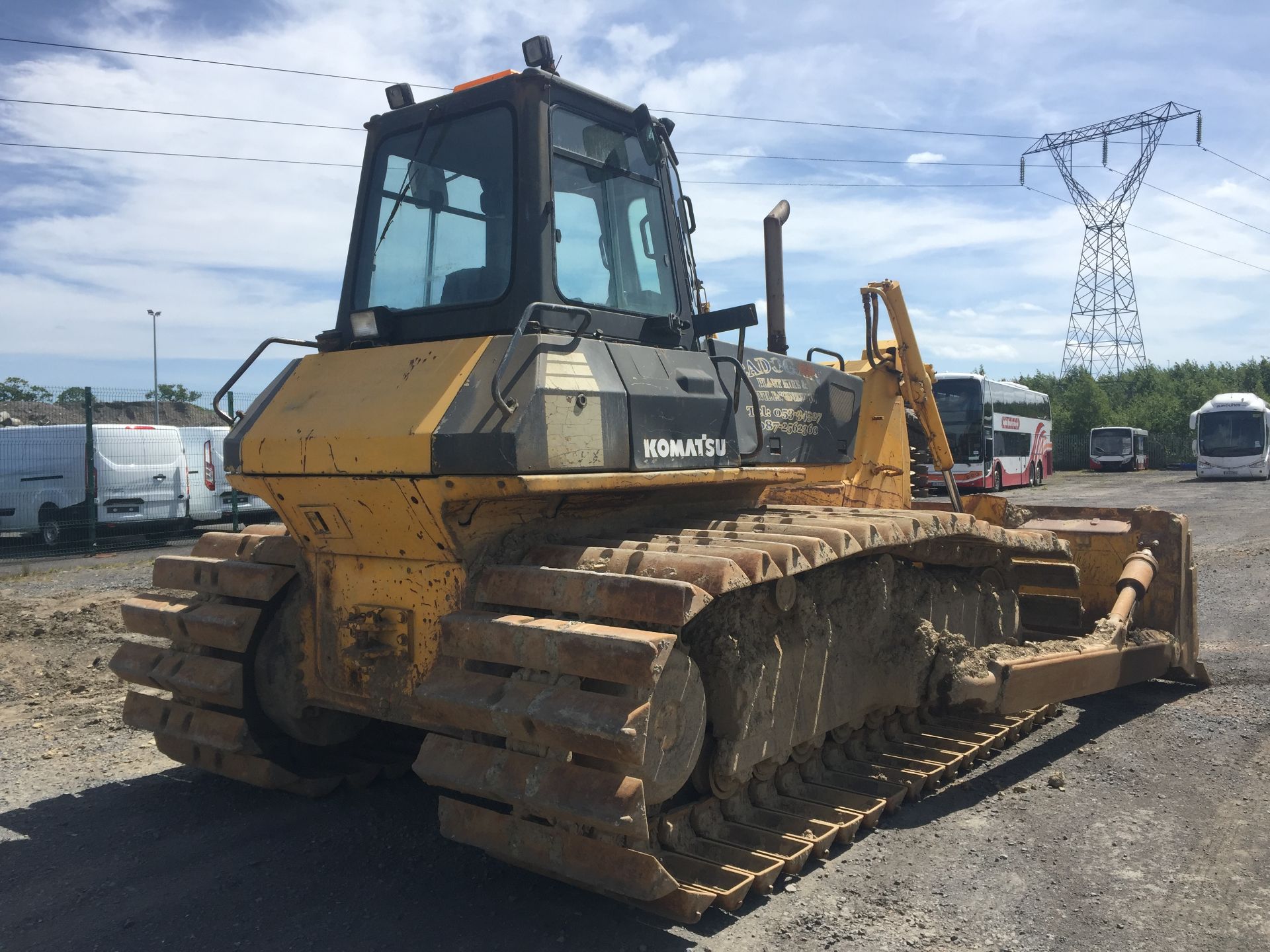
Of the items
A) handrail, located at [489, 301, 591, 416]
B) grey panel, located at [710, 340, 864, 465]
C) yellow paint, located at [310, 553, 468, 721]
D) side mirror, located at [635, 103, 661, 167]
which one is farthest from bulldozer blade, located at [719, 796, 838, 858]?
side mirror, located at [635, 103, 661, 167]

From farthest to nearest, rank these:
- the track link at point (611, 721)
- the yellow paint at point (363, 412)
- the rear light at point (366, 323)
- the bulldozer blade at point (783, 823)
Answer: the rear light at point (366, 323), the bulldozer blade at point (783, 823), the yellow paint at point (363, 412), the track link at point (611, 721)

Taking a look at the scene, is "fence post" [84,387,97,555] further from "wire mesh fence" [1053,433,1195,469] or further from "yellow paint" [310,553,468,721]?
"wire mesh fence" [1053,433,1195,469]

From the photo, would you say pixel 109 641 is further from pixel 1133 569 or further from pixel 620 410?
pixel 1133 569

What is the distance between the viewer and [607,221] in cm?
459

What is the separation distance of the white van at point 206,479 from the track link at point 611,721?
49.1 feet

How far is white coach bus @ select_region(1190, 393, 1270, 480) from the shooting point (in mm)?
33812

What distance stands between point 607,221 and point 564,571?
5.89 feet

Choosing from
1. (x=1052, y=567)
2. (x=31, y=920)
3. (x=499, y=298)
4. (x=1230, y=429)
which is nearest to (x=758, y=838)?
(x=499, y=298)

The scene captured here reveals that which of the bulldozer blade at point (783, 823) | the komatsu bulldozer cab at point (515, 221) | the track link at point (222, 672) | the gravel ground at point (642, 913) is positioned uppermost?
the komatsu bulldozer cab at point (515, 221)

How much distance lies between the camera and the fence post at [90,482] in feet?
52.2

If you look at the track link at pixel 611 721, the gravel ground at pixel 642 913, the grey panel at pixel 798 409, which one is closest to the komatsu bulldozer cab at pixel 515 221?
the grey panel at pixel 798 409

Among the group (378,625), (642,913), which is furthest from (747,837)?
(378,625)

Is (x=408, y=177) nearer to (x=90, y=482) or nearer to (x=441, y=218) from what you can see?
(x=441, y=218)

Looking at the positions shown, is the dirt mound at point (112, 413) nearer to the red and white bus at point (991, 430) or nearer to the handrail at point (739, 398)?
the handrail at point (739, 398)
